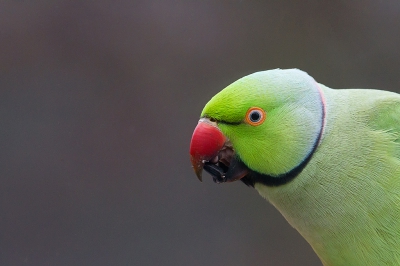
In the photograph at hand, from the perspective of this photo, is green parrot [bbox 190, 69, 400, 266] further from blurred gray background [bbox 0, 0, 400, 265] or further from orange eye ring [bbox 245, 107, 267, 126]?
blurred gray background [bbox 0, 0, 400, 265]

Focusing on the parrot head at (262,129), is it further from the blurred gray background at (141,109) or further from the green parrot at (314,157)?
the blurred gray background at (141,109)

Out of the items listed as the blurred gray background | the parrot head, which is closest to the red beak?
the parrot head

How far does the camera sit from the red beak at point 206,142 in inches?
47.2

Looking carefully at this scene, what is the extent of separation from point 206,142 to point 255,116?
152mm

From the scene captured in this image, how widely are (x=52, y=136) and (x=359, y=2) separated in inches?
79.9

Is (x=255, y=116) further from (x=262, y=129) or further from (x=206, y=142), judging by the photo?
(x=206, y=142)

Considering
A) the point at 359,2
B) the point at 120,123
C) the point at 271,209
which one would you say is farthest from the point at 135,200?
the point at 359,2

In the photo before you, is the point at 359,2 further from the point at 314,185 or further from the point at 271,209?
the point at 314,185

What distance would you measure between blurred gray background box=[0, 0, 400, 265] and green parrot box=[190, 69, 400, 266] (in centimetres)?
142

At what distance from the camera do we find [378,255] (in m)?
1.19

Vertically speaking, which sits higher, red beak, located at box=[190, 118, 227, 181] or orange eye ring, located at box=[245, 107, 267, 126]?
orange eye ring, located at box=[245, 107, 267, 126]

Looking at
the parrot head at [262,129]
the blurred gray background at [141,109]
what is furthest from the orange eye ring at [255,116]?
the blurred gray background at [141,109]

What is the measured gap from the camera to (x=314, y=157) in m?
A: 1.17

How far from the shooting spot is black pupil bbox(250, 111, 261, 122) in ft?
3.83
